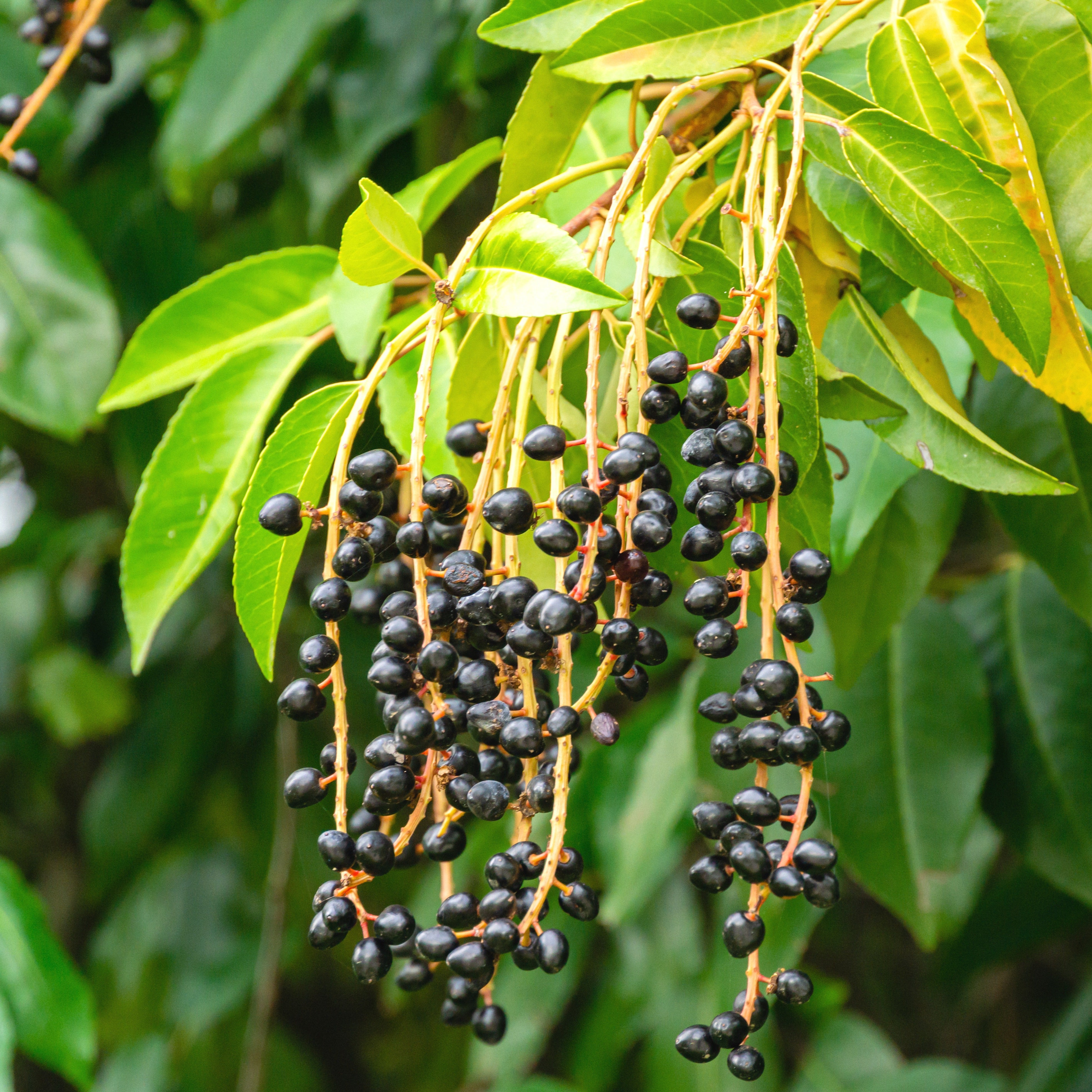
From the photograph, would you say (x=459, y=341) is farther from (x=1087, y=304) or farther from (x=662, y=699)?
(x=662, y=699)

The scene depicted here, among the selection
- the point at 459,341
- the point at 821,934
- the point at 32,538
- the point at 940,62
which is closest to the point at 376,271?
the point at 459,341

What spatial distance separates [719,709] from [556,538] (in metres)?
0.12

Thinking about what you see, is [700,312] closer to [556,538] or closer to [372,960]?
[556,538]

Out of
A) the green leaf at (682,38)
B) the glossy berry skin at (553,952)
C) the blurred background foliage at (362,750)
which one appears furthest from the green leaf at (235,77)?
the glossy berry skin at (553,952)

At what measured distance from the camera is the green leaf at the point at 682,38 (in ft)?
2.01

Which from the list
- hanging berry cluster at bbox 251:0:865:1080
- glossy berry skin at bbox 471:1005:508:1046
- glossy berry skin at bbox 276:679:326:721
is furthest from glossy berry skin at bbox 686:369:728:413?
glossy berry skin at bbox 471:1005:508:1046

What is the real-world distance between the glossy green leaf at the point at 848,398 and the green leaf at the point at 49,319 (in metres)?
0.85

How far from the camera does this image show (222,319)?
89cm

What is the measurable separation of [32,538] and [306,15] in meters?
1.45

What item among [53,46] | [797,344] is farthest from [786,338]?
[53,46]

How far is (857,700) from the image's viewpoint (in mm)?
1153

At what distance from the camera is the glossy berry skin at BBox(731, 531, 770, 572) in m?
0.46

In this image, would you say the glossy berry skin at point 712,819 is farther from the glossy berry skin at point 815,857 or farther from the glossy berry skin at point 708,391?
the glossy berry skin at point 708,391

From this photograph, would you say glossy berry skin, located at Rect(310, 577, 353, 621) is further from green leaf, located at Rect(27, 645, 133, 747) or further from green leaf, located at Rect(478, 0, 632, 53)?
green leaf, located at Rect(27, 645, 133, 747)
